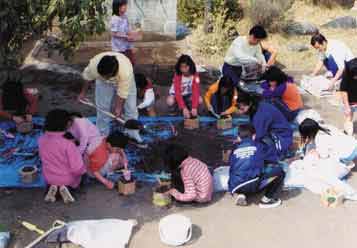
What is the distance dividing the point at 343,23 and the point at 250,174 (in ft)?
22.8

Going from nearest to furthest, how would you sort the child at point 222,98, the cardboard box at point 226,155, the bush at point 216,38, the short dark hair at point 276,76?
the cardboard box at point 226,155 < the short dark hair at point 276,76 < the child at point 222,98 < the bush at point 216,38

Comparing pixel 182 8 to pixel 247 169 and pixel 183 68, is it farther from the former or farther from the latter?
pixel 247 169

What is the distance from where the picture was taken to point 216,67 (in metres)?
9.84

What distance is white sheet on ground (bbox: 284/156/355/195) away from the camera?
6.29 m

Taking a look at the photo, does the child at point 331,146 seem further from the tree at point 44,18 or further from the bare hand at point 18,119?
the bare hand at point 18,119

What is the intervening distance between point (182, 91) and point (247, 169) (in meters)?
2.31

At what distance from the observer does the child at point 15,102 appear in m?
7.48

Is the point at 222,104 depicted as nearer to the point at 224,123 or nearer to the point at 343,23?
the point at 224,123

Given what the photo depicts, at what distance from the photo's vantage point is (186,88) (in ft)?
26.0

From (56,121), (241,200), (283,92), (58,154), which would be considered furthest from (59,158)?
(283,92)

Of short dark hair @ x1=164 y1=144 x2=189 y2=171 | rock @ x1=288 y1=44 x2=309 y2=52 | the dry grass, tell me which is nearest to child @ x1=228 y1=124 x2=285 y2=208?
short dark hair @ x1=164 y1=144 x2=189 y2=171

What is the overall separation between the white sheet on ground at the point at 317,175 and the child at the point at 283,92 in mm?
1313

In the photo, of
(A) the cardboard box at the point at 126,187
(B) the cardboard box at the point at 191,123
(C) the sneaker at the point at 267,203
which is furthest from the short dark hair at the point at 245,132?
(B) the cardboard box at the point at 191,123

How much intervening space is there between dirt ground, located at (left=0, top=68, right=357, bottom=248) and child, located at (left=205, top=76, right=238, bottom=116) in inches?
76.5
